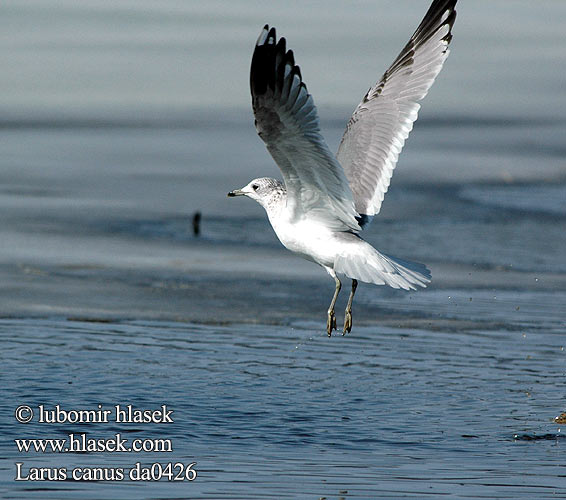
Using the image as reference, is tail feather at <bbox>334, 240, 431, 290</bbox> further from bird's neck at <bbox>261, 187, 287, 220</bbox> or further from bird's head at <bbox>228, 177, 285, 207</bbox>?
bird's head at <bbox>228, 177, 285, 207</bbox>

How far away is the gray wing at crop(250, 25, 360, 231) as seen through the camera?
7.12 m

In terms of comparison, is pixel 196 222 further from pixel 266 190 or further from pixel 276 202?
pixel 276 202

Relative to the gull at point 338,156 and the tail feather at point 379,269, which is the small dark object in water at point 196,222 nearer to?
the gull at point 338,156

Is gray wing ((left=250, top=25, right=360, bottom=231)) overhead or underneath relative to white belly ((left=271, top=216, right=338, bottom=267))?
overhead

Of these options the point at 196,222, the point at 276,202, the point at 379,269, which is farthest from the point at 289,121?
the point at 196,222

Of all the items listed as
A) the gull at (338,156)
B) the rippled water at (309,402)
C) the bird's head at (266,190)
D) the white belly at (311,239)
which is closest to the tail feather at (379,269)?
the gull at (338,156)

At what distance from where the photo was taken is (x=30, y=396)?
323 inches

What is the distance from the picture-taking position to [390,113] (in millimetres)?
9188

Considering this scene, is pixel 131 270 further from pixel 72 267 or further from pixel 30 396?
pixel 30 396

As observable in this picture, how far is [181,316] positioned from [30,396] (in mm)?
2608

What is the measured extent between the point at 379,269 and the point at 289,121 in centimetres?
122

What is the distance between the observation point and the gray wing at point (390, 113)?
9016 mm

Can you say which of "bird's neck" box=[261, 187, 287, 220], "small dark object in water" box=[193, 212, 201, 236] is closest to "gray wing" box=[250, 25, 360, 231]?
"bird's neck" box=[261, 187, 287, 220]

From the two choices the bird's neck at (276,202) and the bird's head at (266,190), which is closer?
the bird's neck at (276,202)
